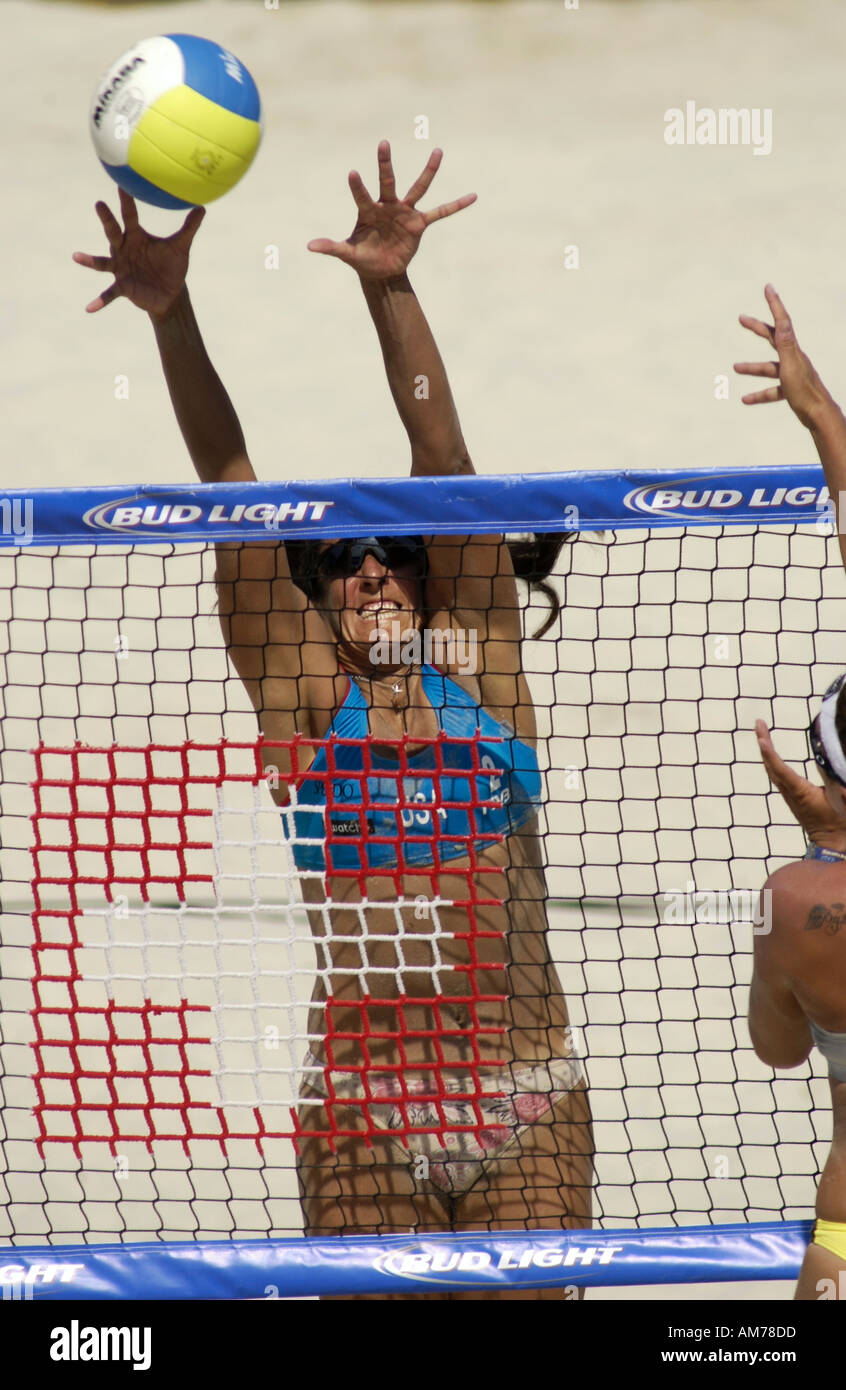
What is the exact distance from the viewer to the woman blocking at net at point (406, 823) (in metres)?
3.02

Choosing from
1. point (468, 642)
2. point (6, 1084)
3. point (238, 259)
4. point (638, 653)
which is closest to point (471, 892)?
point (468, 642)

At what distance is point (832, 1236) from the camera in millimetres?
2713

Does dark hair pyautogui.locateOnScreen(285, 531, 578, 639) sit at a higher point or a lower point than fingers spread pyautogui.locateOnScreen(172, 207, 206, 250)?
lower

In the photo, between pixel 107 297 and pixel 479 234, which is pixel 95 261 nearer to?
pixel 107 297

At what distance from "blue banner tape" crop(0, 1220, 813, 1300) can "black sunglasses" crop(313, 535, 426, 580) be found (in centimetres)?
140

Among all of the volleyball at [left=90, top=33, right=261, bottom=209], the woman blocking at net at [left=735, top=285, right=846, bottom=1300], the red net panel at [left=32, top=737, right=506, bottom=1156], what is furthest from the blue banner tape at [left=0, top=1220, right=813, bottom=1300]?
the volleyball at [left=90, top=33, right=261, bottom=209]

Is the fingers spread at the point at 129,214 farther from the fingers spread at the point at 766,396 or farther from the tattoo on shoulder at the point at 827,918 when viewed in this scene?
the tattoo on shoulder at the point at 827,918

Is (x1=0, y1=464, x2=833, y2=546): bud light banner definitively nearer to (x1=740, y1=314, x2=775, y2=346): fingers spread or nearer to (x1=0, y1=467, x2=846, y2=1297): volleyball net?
(x1=0, y1=467, x2=846, y2=1297): volleyball net

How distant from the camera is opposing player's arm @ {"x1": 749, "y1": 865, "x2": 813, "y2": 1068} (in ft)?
8.69

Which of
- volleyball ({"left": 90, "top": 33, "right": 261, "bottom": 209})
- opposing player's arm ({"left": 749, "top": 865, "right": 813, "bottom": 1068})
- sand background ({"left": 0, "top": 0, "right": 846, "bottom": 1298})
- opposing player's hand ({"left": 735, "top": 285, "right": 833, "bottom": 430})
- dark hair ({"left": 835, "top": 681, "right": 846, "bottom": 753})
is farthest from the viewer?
sand background ({"left": 0, "top": 0, "right": 846, "bottom": 1298})
